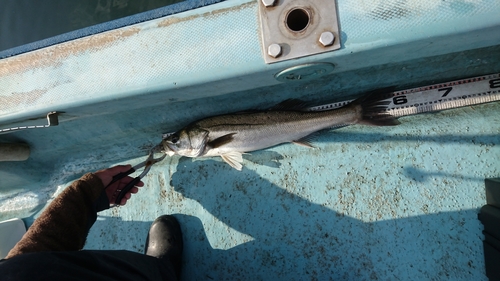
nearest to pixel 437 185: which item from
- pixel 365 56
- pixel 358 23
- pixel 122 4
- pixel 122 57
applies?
pixel 365 56

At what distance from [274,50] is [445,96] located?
1.54m

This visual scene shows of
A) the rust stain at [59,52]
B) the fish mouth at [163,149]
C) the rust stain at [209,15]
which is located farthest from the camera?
the fish mouth at [163,149]

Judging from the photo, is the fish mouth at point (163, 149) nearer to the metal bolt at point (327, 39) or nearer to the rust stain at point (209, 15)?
the rust stain at point (209, 15)

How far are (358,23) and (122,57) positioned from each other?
1.30 meters

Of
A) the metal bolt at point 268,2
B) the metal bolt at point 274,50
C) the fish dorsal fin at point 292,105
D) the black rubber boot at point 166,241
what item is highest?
the metal bolt at point 268,2

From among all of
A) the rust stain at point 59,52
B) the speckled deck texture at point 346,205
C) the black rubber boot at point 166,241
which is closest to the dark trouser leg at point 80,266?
the black rubber boot at point 166,241

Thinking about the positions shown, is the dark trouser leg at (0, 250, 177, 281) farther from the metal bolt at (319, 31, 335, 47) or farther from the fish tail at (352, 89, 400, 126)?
the fish tail at (352, 89, 400, 126)

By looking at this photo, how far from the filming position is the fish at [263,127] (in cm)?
231

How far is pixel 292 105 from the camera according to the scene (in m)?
2.42

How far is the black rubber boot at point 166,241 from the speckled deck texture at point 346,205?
10 cm

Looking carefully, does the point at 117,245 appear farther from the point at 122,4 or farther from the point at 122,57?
the point at 122,4

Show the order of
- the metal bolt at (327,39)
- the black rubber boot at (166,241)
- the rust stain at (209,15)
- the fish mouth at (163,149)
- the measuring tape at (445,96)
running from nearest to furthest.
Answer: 1. the metal bolt at (327,39)
2. the rust stain at (209,15)
3. the measuring tape at (445,96)
4. the black rubber boot at (166,241)
5. the fish mouth at (163,149)

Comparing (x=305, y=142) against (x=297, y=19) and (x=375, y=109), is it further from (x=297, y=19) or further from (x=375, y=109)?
(x=297, y=19)

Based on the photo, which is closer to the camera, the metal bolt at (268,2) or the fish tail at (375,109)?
the metal bolt at (268,2)
